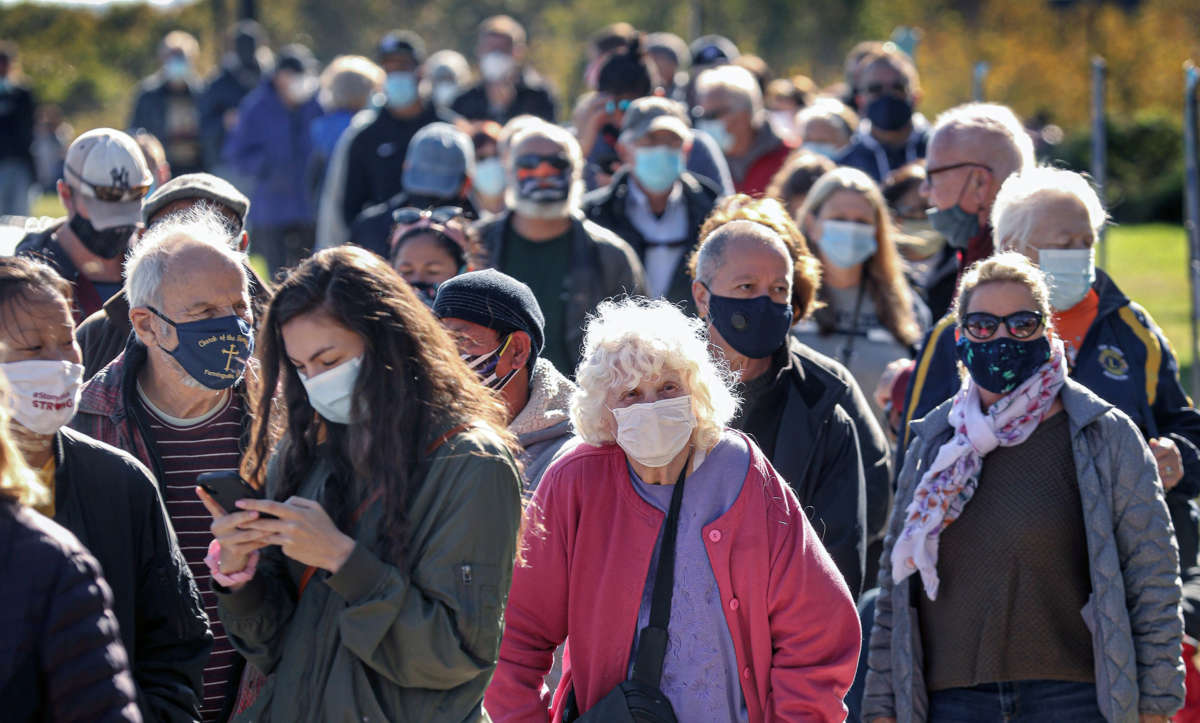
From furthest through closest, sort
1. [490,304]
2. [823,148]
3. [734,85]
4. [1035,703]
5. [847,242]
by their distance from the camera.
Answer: [823,148], [734,85], [847,242], [490,304], [1035,703]

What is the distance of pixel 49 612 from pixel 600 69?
7043 millimetres

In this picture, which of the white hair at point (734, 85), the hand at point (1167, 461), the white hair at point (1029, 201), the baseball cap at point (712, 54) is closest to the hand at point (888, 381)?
the white hair at point (1029, 201)

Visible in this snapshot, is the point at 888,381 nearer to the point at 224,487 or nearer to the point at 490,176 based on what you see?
the point at 224,487

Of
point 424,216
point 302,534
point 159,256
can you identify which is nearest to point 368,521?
point 302,534

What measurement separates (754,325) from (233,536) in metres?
2.30

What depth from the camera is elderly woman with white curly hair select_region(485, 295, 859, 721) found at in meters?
3.84

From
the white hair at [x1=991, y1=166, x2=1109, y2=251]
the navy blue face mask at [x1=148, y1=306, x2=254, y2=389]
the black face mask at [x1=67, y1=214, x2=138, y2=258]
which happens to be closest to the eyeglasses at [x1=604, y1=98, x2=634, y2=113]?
the black face mask at [x1=67, y1=214, x2=138, y2=258]

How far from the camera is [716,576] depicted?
385 centimetres

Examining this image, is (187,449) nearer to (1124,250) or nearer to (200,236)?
(200,236)

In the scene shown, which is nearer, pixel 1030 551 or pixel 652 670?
pixel 652 670

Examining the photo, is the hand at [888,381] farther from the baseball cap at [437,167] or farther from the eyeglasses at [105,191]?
the eyeglasses at [105,191]

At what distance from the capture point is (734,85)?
10.2 metres

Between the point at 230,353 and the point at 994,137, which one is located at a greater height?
the point at 994,137

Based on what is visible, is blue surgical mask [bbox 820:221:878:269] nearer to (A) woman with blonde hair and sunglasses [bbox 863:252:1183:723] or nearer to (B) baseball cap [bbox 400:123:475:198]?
(B) baseball cap [bbox 400:123:475:198]
